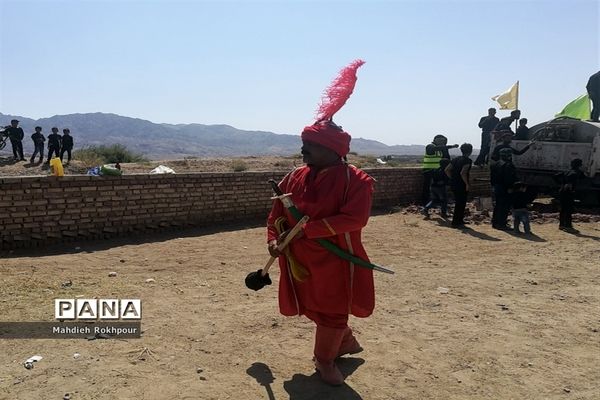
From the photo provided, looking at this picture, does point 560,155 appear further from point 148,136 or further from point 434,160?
point 148,136

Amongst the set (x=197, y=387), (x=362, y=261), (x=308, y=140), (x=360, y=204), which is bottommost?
(x=197, y=387)

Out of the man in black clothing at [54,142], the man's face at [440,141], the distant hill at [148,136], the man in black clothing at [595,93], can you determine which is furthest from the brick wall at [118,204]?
the distant hill at [148,136]

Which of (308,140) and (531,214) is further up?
(308,140)

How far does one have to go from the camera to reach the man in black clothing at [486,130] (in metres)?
13.1

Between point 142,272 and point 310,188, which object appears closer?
point 310,188

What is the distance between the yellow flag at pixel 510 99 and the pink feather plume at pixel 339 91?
474 inches

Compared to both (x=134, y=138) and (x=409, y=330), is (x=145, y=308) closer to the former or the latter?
(x=409, y=330)

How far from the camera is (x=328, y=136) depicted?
2.84 m

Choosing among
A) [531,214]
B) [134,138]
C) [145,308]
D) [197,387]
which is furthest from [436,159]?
[134,138]

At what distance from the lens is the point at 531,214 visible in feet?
34.8

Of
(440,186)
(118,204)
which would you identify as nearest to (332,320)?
(118,204)

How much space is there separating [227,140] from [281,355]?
17801 cm

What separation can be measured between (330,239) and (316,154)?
532mm

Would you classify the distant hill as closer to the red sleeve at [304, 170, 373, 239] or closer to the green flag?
the green flag
